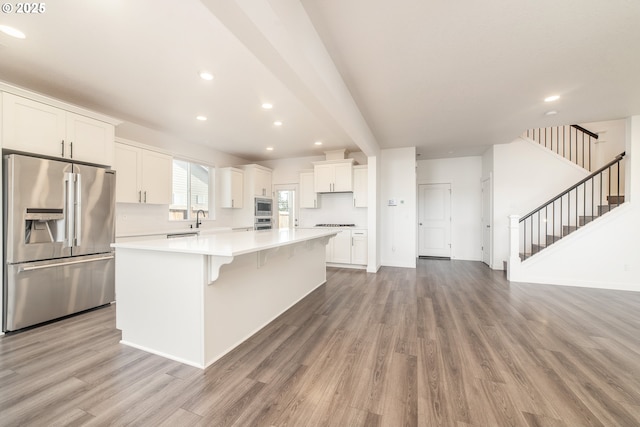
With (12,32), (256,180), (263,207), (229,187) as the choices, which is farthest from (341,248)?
(12,32)

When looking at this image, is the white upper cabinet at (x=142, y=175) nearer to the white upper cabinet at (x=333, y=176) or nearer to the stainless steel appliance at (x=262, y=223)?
the stainless steel appliance at (x=262, y=223)

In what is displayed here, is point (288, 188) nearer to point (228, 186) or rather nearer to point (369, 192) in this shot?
point (228, 186)

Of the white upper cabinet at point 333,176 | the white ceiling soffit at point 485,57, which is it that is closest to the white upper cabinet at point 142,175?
the white upper cabinet at point 333,176

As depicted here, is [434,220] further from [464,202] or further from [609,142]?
[609,142]

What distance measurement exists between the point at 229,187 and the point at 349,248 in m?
3.20

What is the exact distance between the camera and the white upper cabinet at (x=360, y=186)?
228 inches

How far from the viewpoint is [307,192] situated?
21.0ft

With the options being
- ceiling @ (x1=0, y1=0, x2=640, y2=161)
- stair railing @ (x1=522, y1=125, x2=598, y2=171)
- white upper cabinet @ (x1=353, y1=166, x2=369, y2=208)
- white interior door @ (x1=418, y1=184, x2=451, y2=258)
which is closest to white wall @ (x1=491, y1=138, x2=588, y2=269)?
stair railing @ (x1=522, y1=125, x2=598, y2=171)

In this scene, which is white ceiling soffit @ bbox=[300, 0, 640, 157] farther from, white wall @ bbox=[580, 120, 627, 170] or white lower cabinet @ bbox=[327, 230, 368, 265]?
white lower cabinet @ bbox=[327, 230, 368, 265]

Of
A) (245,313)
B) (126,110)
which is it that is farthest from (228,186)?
(245,313)

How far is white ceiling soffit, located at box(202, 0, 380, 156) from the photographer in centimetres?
141

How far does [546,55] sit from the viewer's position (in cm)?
Answer: 238

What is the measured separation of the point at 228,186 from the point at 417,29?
5.03 m

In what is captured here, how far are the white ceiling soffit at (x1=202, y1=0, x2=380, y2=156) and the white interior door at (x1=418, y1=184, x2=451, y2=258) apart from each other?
501 centimetres
